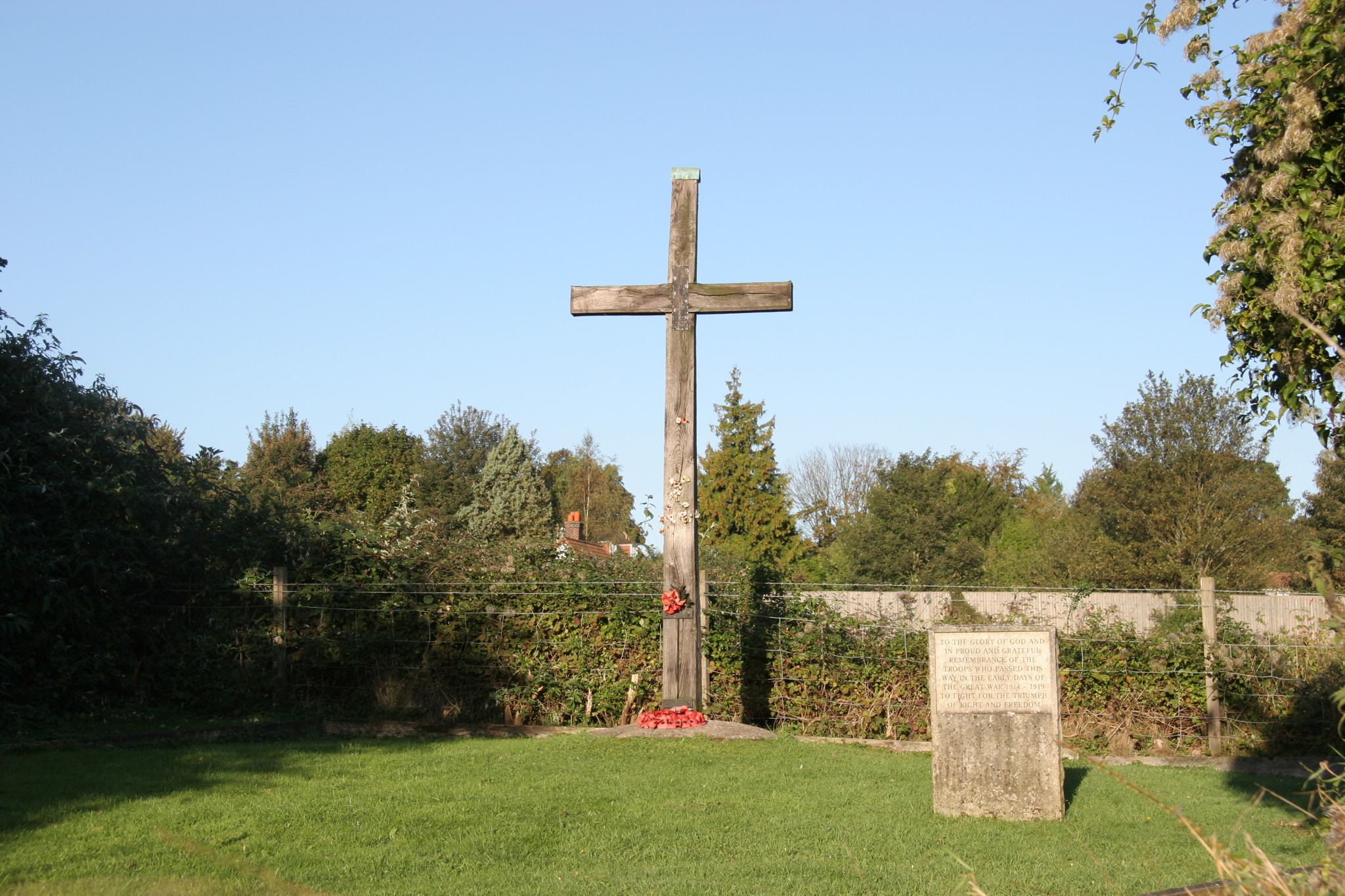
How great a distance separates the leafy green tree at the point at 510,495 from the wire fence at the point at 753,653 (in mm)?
25458

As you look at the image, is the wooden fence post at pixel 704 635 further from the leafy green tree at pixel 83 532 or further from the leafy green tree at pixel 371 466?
the leafy green tree at pixel 371 466

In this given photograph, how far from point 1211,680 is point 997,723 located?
15.1ft

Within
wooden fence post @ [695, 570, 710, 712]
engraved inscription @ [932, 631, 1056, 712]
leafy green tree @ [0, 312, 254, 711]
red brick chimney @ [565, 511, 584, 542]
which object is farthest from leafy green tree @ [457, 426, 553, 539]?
engraved inscription @ [932, 631, 1056, 712]

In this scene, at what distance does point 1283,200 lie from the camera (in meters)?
4.95

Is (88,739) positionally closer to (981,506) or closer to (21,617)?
(21,617)

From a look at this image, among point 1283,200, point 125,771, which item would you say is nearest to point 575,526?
point 125,771

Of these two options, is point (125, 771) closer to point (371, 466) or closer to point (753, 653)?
point (753, 653)

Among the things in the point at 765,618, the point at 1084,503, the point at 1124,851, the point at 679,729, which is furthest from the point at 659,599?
the point at 1084,503

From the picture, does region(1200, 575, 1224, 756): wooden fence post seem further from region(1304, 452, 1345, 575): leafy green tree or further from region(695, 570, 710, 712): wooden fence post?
region(1304, 452, 1345, 575): leafy green tree

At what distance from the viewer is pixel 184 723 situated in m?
10.8

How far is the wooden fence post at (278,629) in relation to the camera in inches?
468

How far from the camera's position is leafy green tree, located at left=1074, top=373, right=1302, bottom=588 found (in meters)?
30.7

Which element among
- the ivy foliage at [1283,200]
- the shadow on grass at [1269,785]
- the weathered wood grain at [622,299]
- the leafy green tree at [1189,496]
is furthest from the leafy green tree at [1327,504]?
the ivy foliage at [1283,200]

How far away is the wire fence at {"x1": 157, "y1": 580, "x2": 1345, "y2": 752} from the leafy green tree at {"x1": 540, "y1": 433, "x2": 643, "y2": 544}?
42.3 metres
